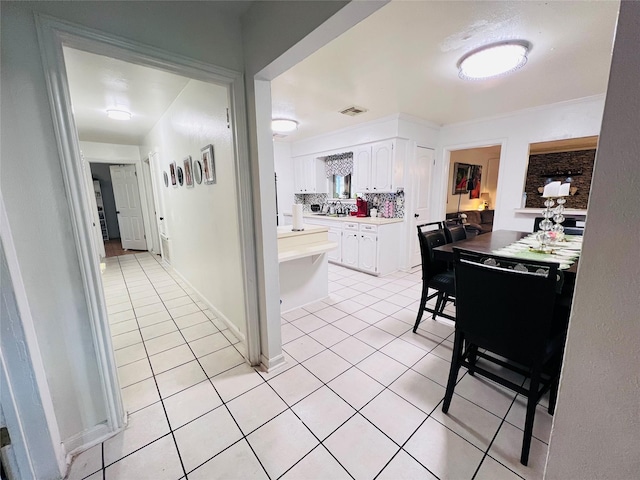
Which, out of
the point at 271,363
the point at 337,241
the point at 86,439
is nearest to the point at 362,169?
the point at 337,241

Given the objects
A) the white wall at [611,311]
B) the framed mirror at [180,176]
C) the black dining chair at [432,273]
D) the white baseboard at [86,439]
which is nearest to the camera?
the white wall at [611,311]

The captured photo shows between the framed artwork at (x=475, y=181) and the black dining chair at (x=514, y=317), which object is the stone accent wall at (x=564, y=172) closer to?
the framed artwork at (x=475, y=181)

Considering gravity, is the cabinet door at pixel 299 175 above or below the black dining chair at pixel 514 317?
above

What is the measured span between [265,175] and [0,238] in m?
1.21

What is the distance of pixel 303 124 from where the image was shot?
4297 mm

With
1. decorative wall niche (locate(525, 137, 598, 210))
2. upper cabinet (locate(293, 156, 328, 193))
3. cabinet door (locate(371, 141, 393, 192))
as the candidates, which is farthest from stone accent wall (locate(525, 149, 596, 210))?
upper cabinet (locate(293, 156, 328, 193))

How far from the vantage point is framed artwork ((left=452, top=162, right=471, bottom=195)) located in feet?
19.2

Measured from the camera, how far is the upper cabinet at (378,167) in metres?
4.00

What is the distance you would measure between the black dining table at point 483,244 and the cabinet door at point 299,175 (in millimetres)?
3809

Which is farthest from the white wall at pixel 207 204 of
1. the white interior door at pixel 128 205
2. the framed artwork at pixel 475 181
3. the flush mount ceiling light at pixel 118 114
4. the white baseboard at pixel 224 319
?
the framed artwork at pixel 475 181

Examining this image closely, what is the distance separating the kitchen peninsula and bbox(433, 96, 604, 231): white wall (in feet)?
9.11

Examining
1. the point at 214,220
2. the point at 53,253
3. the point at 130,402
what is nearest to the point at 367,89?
the point at 214,220

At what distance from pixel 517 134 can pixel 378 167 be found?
75.5 inches

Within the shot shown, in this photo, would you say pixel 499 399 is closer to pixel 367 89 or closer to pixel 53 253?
pixel 53 253
